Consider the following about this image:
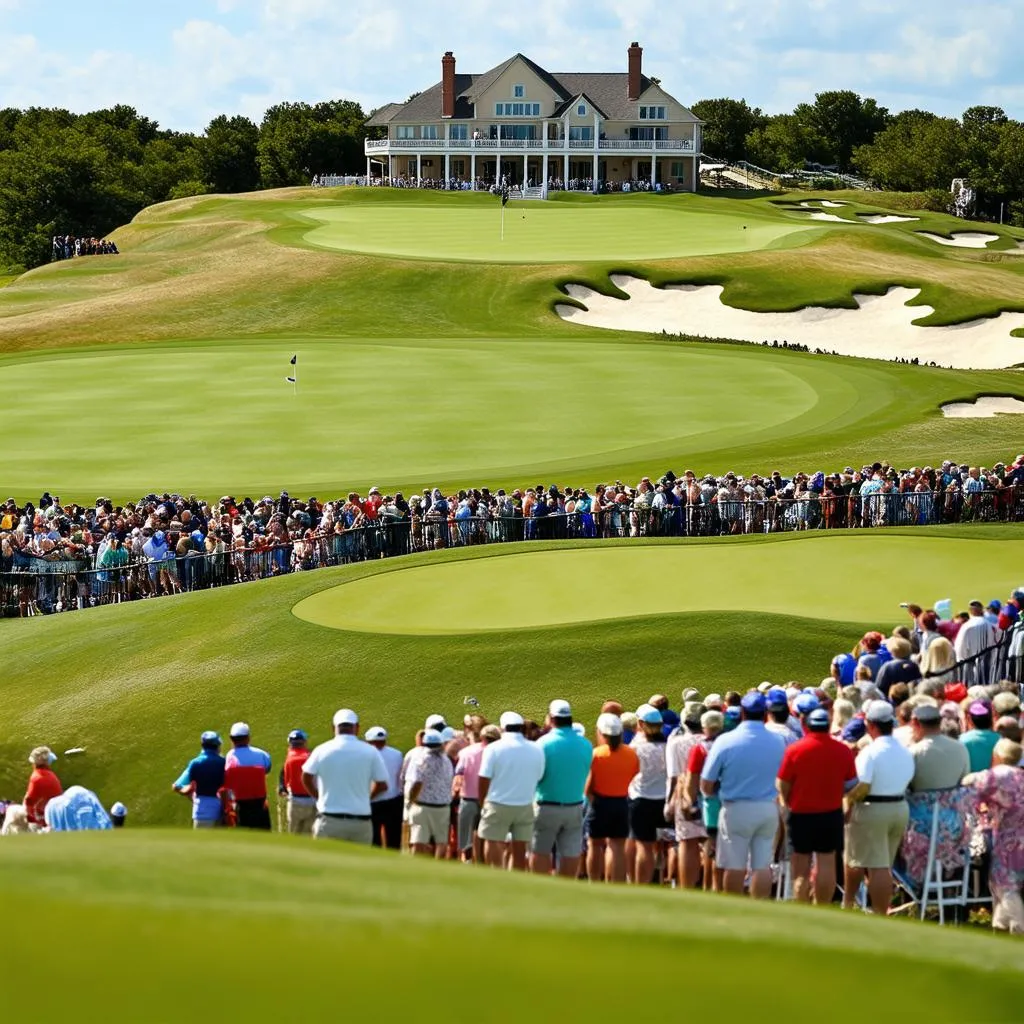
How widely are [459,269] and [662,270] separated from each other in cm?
986

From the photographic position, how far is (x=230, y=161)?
547ft

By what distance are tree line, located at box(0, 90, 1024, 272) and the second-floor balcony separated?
22.2 meters

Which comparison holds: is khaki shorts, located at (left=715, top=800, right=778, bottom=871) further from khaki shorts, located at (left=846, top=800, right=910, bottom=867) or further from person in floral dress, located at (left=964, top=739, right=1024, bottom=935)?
person in floral dress, located at (left=964, top=739, right=1024, bottom=935)

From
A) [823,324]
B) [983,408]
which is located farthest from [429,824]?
[823,324]

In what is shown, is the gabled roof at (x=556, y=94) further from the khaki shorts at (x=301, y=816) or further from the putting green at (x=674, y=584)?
the khaki shorts at (x=301, y=816)

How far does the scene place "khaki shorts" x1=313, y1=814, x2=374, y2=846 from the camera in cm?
1226

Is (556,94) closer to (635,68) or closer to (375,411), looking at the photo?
(635,68)

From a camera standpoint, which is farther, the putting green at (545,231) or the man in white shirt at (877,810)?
the putting green at (545,231)

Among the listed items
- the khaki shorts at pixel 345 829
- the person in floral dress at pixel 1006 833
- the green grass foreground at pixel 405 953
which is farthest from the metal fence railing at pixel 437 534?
the green grass foreground at pixel 405 953

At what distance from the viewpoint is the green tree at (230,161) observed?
546 ft

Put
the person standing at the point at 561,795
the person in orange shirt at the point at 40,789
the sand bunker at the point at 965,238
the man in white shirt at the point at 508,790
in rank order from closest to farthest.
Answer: the man in white shirt at the point at 508,790 → the person standing at the point at 561,795 → the person in orange shirt at the point at 40,789 → the sand bunker at the point at 965,238

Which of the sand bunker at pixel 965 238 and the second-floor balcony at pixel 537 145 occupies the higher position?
the second-floor balcony at pixel 537 145

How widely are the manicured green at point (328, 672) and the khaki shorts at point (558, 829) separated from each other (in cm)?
463

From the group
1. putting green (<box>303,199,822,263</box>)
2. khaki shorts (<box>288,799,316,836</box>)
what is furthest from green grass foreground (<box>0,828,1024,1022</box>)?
putting green (<box>303,199,822,263</box>)
